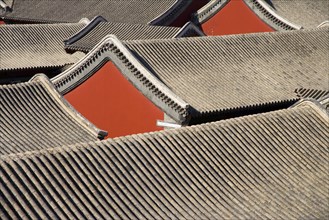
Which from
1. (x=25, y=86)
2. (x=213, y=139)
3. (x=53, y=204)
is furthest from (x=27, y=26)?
(x=53, y=204)

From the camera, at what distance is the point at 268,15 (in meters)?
22.7

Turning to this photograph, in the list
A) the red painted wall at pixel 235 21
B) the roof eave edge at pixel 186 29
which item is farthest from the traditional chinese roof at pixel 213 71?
the red painted wall at pixel 235 21

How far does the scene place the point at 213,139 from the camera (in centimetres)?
1105

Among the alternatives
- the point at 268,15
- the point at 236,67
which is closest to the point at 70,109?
the point at 236,67

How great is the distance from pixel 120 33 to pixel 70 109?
19.0 ft

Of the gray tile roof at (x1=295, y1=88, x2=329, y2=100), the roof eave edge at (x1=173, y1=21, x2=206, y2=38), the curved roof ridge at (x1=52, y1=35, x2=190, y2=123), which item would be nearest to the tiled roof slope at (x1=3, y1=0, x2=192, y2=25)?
the roof eave edge at (x1=173, y1=21, x2=206, y2=38)

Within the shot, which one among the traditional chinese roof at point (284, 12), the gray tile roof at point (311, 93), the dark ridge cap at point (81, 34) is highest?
the dark ridge cap at point (81, 34)

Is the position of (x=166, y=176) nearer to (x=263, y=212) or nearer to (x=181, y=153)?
(x=181, y=153)

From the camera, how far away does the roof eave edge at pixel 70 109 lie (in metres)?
14.5

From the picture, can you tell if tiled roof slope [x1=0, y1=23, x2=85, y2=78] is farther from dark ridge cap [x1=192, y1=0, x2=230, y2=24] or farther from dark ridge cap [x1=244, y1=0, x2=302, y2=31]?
dark ridge cap [x1=244, y1=0, x2=302, y2=31]

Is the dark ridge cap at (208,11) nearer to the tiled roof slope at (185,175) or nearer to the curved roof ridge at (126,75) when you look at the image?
the curved roof ridge at (126,75)

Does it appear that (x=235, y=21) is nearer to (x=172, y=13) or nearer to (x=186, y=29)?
(x=172, y=13)

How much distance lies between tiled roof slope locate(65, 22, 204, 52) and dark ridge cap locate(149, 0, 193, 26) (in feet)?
11.1

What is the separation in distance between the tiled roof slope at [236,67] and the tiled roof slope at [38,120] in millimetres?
1965
